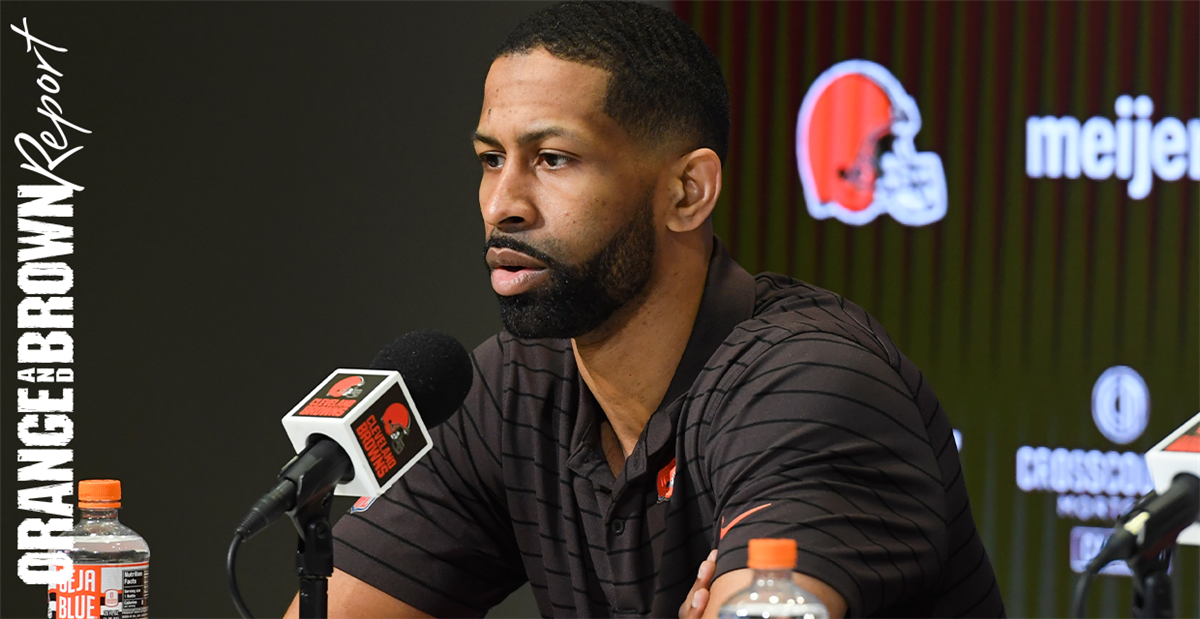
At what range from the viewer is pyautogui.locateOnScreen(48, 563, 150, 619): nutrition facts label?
1.20 metres

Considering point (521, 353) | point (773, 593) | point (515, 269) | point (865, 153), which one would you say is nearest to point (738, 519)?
point (773, 593)

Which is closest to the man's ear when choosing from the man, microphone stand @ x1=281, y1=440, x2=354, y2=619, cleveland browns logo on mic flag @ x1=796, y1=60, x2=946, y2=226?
the man

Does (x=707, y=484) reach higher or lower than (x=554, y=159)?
lower

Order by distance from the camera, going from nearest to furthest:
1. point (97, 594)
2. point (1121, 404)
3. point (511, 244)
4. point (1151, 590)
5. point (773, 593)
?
point (1151, 590) → point (773, 593) → point (97, 594) → point (511, 244) → point (1121, 404)

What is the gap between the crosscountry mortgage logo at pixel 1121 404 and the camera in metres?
2.99

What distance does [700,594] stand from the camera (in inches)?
45.6

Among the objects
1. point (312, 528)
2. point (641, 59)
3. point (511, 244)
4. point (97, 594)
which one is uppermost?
point (641, 59)

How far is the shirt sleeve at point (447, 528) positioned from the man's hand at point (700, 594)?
1.49ft

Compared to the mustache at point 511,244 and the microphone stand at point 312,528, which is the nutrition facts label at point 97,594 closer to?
the microphone stand at point 312,528

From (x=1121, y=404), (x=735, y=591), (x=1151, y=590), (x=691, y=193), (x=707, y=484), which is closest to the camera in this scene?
A: (x=1151, y=590)

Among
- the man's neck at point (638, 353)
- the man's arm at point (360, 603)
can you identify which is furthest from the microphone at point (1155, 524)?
the man's arm at point (360, 603)

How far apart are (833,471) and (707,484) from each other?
0.21 m

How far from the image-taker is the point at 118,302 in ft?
9.60

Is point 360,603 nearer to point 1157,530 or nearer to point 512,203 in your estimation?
point 512,203
